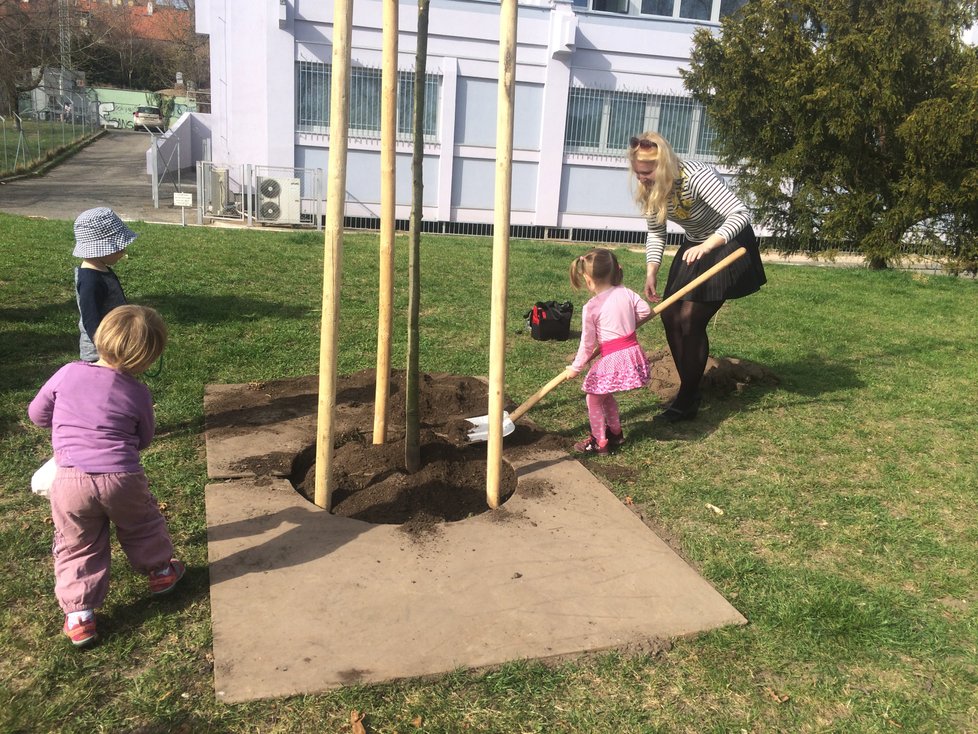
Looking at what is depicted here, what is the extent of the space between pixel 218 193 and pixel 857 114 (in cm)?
1253

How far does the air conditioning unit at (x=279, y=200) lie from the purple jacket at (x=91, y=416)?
45.7ft

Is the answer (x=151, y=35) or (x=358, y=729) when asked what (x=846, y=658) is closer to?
(x=358, y=729)

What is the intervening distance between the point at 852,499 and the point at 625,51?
53.4ft

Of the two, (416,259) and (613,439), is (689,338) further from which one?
(416,259)

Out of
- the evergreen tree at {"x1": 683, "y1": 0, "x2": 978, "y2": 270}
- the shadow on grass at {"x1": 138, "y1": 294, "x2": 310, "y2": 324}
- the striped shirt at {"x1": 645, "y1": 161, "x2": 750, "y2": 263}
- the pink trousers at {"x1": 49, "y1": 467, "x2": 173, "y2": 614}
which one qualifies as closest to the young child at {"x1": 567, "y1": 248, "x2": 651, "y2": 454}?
the striped shirt at {"x1": 645, "y1": 161, "x2": 750, "y2": 263}

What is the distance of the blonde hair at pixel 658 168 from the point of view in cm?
477

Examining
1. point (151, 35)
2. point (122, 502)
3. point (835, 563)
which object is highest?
point (151, 35)

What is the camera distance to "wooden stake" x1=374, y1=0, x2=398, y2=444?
3699 mm

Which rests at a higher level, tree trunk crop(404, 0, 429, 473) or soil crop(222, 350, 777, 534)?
tree trunk crop(404, 0, 429, 473)

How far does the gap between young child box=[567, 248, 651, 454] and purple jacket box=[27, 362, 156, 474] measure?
8.12 feet

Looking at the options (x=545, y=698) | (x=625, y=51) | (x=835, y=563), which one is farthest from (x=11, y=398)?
(x=625, y=51)

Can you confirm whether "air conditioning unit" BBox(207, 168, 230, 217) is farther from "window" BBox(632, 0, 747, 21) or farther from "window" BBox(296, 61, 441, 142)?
"window" BBox(632, 0, 747, 21)

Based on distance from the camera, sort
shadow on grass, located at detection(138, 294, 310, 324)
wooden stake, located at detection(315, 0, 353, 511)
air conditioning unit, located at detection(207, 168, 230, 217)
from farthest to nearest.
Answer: air conditioning unit, located at detection(207, 168, 230, 217) < shadow on grass, located at detection(138, 294, 310, 324) < wooden stake, located at detection(315, 0, 353, 511)

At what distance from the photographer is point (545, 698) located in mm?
2652
